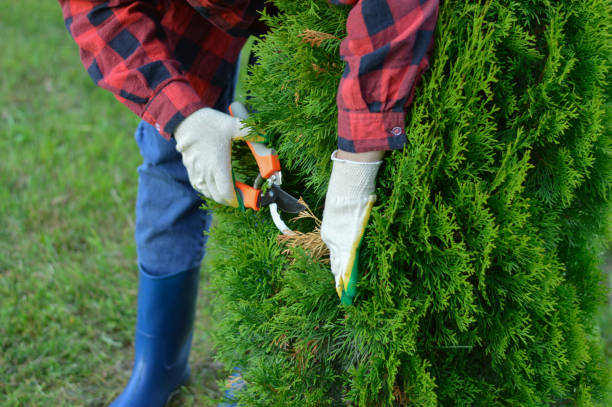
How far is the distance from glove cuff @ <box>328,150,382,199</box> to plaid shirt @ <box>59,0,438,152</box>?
5cm

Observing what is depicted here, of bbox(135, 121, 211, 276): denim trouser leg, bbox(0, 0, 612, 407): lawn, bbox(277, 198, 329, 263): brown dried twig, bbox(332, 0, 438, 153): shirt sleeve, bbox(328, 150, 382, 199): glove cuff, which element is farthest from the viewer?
bbox(0, 0, 612, 407): lawn

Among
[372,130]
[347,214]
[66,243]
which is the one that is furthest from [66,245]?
[372,130]

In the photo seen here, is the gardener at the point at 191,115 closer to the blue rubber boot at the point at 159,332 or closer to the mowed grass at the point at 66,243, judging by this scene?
the blue rubber boot at the point at 159,332

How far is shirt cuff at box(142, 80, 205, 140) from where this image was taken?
5.14 feet

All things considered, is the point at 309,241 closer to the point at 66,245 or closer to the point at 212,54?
the point at 212,54

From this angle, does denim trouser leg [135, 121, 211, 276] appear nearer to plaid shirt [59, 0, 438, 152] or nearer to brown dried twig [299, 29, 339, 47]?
plaid shirt [59, 0, 438, 152]

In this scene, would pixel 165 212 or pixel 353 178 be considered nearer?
pixel 353 178

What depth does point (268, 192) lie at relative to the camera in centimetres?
157

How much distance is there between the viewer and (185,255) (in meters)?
2.16

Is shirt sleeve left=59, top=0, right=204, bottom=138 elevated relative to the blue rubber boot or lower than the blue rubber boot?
elevated

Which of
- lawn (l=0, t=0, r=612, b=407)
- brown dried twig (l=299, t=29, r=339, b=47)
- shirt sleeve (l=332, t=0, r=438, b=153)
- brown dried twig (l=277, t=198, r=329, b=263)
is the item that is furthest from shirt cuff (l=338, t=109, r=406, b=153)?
lawn (l=0, t=0, r=612, b=407)

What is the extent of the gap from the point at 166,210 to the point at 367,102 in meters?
1.13

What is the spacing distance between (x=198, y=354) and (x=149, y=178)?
44.0 inches

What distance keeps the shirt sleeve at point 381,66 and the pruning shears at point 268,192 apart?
1.08 ft
